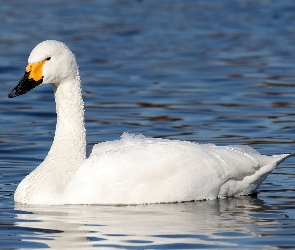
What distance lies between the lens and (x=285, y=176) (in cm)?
1141

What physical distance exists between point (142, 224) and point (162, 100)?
749cm

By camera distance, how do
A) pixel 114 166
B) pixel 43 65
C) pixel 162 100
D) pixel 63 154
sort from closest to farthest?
pixel 114 166 < pixel 43 65 < pixel 63 154 < pixel 162 100

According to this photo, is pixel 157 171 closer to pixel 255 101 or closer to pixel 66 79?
pixel 66 79

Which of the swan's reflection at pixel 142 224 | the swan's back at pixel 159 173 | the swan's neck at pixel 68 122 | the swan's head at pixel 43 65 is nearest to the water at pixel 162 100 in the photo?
the swan's reflection at pixel 142 224

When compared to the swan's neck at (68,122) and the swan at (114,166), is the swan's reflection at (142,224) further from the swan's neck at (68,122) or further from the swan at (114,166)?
the swan's neck at (68,122)

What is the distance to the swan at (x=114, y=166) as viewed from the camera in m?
9.77

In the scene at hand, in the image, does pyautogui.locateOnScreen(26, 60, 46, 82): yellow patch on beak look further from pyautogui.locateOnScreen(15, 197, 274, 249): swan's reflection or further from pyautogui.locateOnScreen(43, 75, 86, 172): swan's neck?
pyautogui.locateOnScreen(15, 197, 274, 249): swan's reflection

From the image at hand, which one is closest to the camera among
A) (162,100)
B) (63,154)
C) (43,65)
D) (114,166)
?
(114,166)

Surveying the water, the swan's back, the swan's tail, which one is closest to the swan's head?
the swan's back

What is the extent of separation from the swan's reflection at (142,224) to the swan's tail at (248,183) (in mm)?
135

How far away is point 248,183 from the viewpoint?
10.5 meters

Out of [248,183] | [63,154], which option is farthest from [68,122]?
[248,183]

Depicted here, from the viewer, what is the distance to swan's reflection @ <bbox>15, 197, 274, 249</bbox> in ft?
27.7

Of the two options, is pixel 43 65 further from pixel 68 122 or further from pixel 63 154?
pixel 63 154
